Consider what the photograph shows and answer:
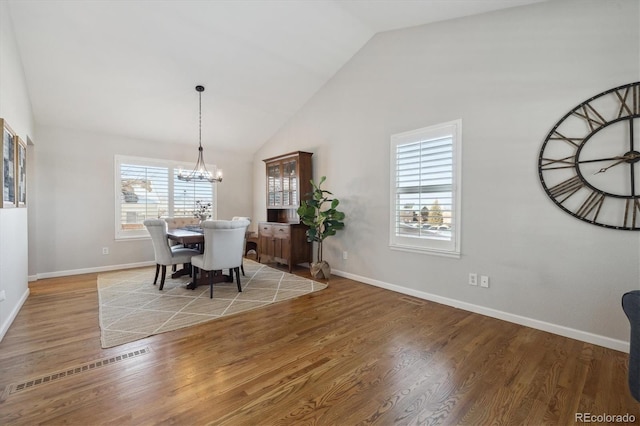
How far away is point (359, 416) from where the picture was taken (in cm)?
158

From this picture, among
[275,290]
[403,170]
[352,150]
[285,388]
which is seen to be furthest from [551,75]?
[275,290]

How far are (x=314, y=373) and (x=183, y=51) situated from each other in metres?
4.06

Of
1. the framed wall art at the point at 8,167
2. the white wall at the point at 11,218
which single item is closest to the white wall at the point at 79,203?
the white wall at the point at 11,218

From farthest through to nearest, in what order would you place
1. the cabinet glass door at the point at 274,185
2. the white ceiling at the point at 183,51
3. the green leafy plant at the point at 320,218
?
the cabinet glass door at the point at 274,185
the green leafy plant at the point at 320,218
the white ceiling at the point at 183,51

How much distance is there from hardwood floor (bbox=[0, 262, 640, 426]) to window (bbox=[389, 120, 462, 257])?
0.97 meters

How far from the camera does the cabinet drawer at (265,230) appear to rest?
548 centimetres

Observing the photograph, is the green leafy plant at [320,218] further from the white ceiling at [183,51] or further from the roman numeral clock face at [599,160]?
the roman numeral clock face at [599,160]

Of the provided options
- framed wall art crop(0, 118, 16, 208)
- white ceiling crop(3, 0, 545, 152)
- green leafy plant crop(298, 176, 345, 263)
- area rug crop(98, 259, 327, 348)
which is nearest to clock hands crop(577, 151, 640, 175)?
white ceiling crop(3, 0, 545, 152)

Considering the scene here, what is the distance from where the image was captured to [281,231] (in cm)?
519

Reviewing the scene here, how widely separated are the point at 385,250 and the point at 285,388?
102 inches

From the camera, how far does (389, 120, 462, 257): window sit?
10.8 feet

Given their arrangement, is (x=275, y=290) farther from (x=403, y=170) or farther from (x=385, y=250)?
(x=403, y=170)

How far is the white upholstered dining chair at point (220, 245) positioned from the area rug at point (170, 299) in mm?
280

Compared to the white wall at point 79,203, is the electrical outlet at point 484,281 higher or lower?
lower
